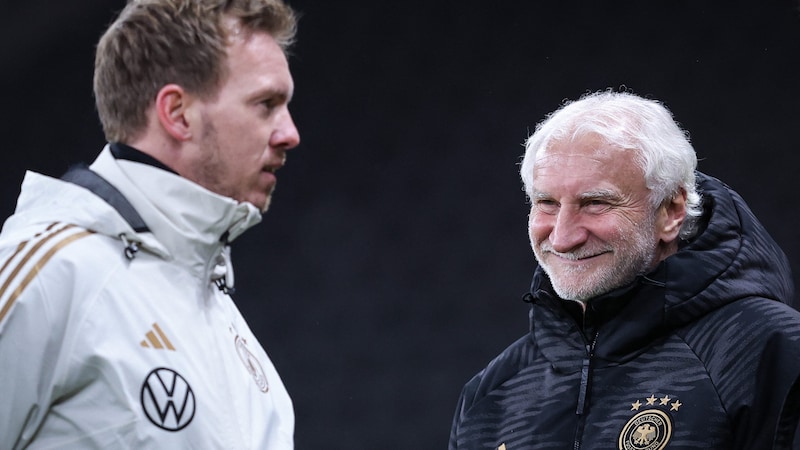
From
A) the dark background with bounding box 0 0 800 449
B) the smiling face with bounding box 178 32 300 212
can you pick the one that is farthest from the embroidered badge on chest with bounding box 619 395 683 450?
the dark background with bounding box 0 0 800 449

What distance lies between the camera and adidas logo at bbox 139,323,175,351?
4.74 ft

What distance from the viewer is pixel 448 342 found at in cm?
415

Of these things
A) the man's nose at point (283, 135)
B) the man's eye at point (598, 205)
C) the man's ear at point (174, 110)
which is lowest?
the man's eye at point (598, 205)

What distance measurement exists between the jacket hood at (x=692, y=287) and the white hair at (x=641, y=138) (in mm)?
84

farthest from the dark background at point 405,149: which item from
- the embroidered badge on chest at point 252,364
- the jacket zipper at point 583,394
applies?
the embroidered badge on chest at point 252,364

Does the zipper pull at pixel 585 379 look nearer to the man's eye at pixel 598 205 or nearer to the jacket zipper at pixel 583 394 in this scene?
the jacket zipper at pixel 583 394

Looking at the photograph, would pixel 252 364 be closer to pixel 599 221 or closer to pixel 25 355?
pixel 25 355

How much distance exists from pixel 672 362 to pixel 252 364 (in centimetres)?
70

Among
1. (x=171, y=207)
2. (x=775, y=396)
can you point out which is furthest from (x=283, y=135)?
(x=775, y=396)

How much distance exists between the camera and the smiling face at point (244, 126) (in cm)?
158

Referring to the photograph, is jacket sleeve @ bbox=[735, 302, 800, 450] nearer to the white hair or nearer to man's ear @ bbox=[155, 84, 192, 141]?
the white hair

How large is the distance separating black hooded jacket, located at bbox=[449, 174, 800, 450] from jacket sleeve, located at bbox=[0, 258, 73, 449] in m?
0.92

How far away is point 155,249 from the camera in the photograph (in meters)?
1.52

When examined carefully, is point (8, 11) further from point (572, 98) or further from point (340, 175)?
point (572, 98)
